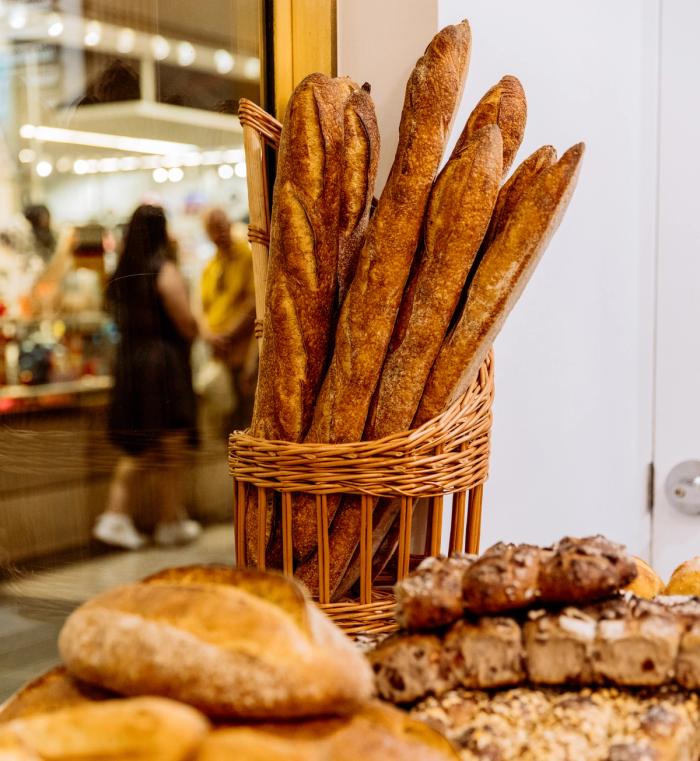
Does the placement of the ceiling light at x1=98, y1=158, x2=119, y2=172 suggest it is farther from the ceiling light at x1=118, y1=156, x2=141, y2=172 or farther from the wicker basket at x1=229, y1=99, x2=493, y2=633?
→ the wicker basket at x1=229, y1=99, x2=493, y2=633

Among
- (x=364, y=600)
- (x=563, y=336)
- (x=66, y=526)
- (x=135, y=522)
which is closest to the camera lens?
(x=364, y=600)

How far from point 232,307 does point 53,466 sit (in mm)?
371

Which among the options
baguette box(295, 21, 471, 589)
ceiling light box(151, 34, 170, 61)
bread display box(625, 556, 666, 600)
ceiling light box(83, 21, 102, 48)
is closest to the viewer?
bread display box(625, 556, 666, 600)

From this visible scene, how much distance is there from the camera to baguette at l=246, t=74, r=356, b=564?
3.50 feet

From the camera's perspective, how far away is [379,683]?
675 mm

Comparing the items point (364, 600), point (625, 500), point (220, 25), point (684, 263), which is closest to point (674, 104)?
point (684, 263)

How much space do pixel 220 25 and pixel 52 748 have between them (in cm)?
111

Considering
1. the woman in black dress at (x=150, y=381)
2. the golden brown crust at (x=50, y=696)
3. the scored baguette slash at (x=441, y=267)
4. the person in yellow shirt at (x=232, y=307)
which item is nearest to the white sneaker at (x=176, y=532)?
the woman in black dress at (x=150, y=381)

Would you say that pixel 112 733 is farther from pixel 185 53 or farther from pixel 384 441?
pixel 185 53

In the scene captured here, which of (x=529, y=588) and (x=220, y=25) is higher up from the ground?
(x=220, y=25)

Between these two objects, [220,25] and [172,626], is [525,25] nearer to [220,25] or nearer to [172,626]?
[220,25]

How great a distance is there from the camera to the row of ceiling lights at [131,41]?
1073 millimetres

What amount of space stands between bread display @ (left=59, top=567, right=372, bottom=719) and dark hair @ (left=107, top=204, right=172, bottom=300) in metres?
0.70

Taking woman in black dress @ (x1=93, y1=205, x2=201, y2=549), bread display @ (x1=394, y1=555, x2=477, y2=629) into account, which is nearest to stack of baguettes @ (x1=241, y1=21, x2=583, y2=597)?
woman in black dress @ (x1=93, y1=205, x2=201, y2=549)
